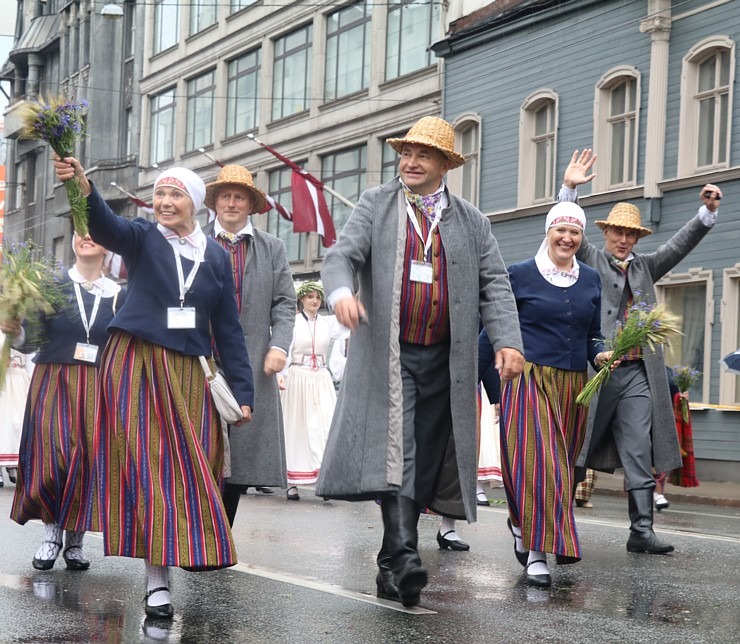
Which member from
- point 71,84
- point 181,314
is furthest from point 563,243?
point 71,84

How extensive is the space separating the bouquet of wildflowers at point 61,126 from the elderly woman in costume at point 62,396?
1.81 metres

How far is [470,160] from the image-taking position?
2894 cm

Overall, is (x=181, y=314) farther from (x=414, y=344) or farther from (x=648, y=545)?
(x=648, y=545)

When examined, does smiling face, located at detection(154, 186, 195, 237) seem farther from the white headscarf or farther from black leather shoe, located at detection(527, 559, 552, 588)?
black leather shoe, located at detection(527, 559, 552, 588)

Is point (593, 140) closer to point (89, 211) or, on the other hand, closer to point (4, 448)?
point (4, 448)

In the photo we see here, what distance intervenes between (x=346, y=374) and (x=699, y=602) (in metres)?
1.84

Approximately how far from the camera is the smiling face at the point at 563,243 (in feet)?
27.3

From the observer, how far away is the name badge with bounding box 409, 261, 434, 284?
22.8 feet

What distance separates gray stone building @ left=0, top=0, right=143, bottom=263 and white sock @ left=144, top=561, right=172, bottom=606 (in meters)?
37.9

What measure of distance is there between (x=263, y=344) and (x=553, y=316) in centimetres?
153

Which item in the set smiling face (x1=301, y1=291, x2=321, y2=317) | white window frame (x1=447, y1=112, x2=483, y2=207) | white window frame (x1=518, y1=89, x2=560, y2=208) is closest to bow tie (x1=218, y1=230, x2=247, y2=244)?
smiling face (x1=301, y1=291, x2=321, y2=317)

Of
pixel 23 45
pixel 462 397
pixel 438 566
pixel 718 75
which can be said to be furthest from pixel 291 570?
pixel 23 45

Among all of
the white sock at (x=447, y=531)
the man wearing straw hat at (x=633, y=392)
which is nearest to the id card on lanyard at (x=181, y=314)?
the white sock at (x=447, y=531)

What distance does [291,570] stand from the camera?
7793mm
